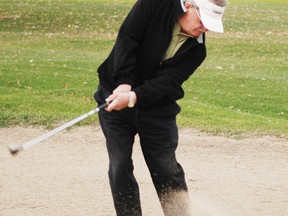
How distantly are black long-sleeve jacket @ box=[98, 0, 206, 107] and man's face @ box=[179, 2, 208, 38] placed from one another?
41 mm

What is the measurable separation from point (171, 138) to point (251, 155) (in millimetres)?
2753

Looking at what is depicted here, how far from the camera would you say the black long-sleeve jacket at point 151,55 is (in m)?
4.26

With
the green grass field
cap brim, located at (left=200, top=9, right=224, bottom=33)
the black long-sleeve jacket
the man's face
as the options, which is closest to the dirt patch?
the green grass field

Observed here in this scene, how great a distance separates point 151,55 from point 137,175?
2377 millimetres

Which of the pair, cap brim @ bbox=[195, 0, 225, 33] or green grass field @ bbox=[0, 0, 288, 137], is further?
green grass field @ bbox=[0, 0, 288, 137]

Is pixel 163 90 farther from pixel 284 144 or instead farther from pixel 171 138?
pixel 284 144

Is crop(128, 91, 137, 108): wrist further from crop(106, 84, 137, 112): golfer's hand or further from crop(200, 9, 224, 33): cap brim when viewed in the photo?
crop(200, 9, 224, 33): cap brim

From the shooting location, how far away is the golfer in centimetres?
425

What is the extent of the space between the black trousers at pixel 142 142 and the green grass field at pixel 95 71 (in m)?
3.18

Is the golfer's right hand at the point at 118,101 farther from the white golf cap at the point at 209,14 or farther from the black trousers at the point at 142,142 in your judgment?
the white golf cap at the point at 209,14

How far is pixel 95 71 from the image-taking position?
1130 cm

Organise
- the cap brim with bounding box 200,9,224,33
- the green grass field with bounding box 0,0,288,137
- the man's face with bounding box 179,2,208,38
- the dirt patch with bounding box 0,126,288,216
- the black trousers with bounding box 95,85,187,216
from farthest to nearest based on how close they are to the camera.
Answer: the green grass field with bounding box 0,0,288,137
the dirt patch with bounding box 0,126,288,216
the black trousers with bounding box 95,85,187,216
the man's face with bounding box 179,2,208,38
the cap brim with bounding box 200,9,224,33

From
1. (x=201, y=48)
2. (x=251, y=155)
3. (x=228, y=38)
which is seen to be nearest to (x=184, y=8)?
(x=201, y=48)

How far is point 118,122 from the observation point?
180 inches
